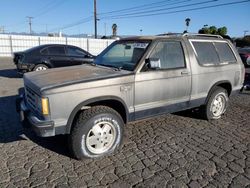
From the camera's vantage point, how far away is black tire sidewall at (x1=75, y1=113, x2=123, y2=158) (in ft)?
11.7

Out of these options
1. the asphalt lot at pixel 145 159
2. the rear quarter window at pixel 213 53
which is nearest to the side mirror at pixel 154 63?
the rear quarter window at pixel 213 53

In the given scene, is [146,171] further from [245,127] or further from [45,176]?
[245,127]

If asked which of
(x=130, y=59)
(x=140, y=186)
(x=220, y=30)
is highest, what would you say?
(x=220, y=30)

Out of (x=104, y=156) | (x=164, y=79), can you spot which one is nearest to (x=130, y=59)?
(x=164, y=79)

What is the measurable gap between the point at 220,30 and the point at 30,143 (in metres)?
44.7

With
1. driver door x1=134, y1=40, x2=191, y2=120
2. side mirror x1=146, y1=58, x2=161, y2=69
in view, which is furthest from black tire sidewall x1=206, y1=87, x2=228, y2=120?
side mirror x1=146, y1=58, x2=161, y2=69

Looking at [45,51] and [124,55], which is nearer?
[124,55]

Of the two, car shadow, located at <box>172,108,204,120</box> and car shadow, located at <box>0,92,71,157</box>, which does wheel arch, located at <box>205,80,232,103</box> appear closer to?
car shadow, located at <box>172,108,204,120</box>

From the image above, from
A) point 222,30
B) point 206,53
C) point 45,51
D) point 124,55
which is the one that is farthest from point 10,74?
point 222,30

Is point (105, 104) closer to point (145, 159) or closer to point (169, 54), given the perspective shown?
point (145, 159)

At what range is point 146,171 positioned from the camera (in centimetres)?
348

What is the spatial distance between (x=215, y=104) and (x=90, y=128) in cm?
327

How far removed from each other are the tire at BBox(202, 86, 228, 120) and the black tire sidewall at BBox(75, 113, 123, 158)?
243 cm

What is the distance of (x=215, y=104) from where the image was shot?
5582mm
